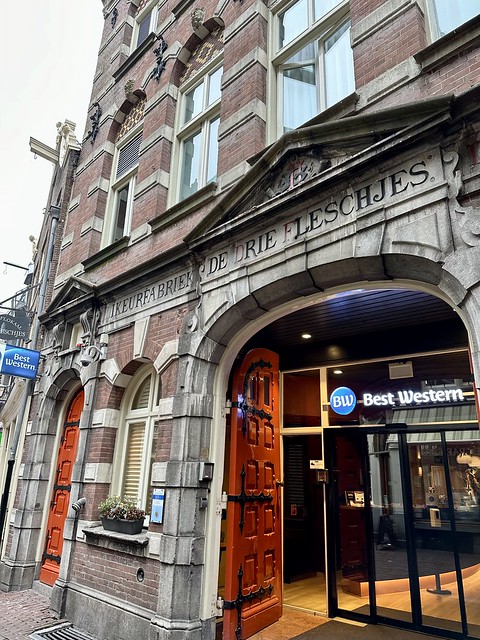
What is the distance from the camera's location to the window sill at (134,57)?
9.20 metres

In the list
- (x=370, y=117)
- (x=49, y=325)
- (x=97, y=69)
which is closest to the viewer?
(x=370, y=117)

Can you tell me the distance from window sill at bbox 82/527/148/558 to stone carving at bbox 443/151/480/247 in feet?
15.7

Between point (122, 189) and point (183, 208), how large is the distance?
10.4ft

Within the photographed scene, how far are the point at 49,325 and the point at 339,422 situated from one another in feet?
21.2

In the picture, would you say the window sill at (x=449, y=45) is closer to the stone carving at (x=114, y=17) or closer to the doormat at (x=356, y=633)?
the doormat at (x=356, y=633)

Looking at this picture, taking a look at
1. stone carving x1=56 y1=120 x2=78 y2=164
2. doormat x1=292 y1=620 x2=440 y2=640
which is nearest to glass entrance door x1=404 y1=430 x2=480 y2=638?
doormat x1=292 y1=620 x2=440 y2=640

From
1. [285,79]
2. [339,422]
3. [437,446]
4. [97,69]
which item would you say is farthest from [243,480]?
[97,69]

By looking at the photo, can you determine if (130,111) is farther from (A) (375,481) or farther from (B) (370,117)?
(A) (375,481)

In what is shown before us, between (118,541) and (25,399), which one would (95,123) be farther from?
(118,541)

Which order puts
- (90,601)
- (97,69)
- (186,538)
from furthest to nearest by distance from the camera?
(97,69), (90,601), (186,538)

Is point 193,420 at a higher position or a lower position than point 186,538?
higher

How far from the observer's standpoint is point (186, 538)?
4.95 m

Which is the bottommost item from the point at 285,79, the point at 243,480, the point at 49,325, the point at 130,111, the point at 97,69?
the point at 243,480

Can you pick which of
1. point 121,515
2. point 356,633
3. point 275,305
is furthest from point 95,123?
point 356,633
